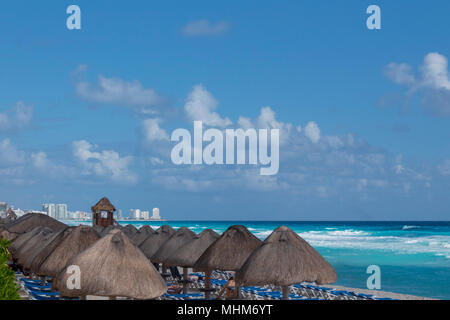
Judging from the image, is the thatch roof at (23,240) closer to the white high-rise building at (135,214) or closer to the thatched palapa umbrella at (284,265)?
the thatched palapa umbrella at (284,265)

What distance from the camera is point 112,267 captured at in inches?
432

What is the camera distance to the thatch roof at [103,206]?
29.6 meters

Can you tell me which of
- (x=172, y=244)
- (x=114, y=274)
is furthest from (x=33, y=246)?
(x=114, y=274)

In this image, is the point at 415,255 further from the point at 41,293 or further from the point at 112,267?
the point at 112,267

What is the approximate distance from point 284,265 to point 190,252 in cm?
698

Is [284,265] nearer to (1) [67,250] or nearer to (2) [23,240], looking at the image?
(1) [67,250]

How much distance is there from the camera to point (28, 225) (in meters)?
27.0

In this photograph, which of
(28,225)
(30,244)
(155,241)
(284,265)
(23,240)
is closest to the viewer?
(284,265)

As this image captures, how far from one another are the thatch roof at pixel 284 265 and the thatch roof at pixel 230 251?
2.47 m

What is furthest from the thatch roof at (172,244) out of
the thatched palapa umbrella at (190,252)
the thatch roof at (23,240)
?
the thatch roof at (23,240)

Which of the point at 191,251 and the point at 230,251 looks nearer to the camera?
the point at 230,251

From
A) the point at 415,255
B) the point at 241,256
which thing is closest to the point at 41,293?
the point at 241,256
